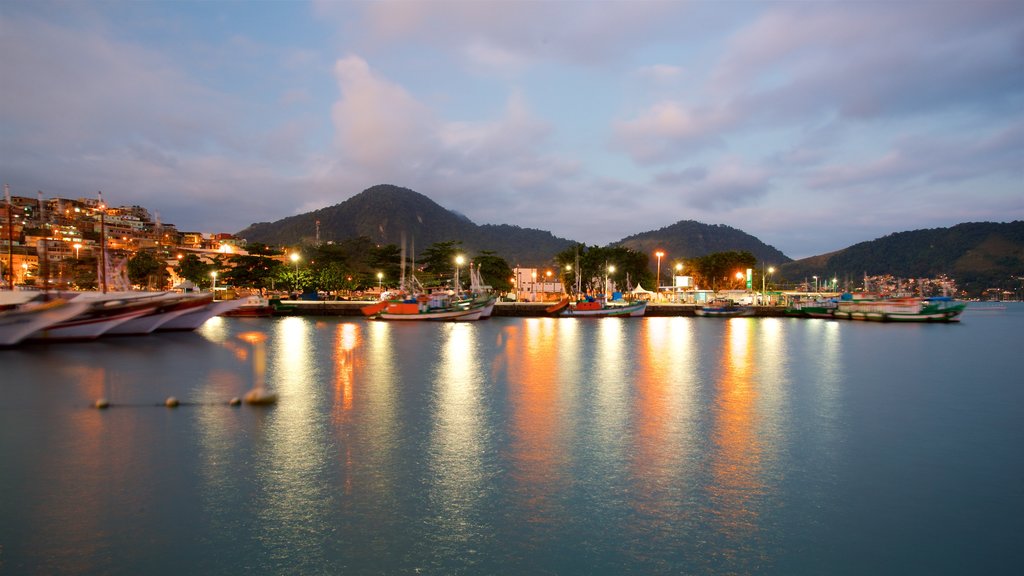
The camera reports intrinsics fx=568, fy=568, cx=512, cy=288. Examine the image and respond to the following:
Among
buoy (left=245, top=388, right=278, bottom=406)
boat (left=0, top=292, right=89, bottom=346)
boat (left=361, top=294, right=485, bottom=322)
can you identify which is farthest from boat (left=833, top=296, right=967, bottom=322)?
boat (left=0, top=292, right=89, bottom=346)

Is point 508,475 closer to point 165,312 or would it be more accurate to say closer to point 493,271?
point 165,312

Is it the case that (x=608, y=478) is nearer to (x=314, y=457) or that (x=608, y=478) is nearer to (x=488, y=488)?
(x=488, y=488)

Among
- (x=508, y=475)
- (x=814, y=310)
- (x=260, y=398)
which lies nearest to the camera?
(x=508, y=475)

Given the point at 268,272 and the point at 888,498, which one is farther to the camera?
the point at 268,272

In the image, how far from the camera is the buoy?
Result: 19406 millimetres

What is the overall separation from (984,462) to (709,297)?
353ft

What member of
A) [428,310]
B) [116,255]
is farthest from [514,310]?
[116,255]

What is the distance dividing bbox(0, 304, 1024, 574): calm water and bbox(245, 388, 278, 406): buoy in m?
0.83

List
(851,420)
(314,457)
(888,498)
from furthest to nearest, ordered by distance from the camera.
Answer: (851,420) < (314,457) < (888,498)

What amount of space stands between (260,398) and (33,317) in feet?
92.3

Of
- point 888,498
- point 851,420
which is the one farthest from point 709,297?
point 888,498

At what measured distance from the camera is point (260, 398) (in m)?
19.7

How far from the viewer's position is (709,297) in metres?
117

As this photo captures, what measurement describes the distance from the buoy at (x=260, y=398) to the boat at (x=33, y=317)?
86.9 feet
